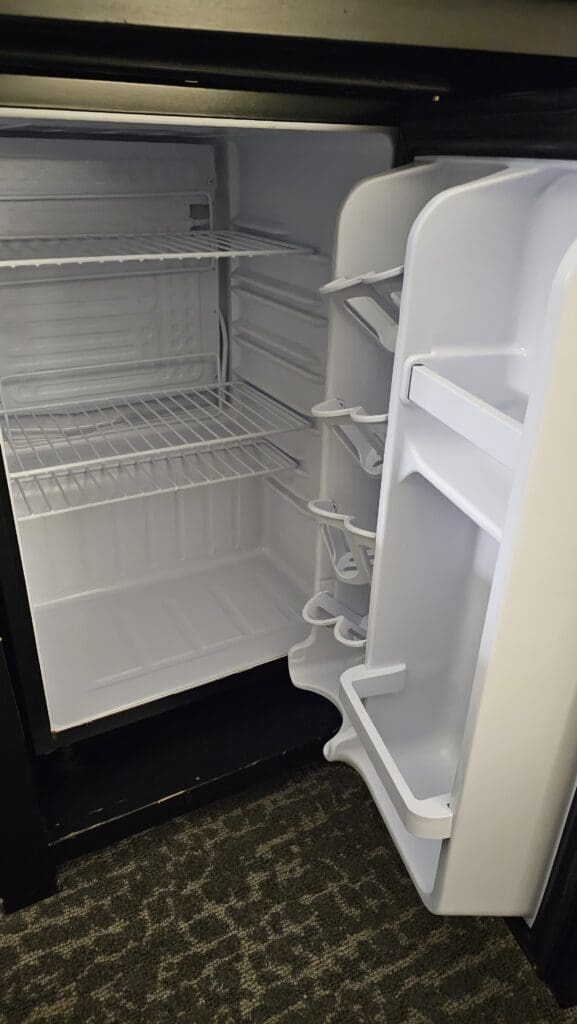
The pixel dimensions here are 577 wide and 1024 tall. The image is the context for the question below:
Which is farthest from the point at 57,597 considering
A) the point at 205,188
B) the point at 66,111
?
the point at 66,111

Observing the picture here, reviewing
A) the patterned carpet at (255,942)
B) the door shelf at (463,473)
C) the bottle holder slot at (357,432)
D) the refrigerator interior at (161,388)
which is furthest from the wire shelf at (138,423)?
the patterned carpet at (255,942)

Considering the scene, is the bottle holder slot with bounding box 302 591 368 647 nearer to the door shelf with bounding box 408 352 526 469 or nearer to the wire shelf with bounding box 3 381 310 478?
the wire shelf with bounding box 3 381 310 478

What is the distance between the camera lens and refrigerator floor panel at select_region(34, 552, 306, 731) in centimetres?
143

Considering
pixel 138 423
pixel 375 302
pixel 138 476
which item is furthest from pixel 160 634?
pixel 375 302

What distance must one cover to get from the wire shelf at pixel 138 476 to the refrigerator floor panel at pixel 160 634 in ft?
0.81

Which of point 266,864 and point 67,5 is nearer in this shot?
point 67,5

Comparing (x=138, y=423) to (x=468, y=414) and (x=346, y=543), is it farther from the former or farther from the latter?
(x=468, y=414)

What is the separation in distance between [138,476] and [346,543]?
601mm

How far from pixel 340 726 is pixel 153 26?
48.3 inches

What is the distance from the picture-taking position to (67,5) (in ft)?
2.23

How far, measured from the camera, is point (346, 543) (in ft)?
4.49

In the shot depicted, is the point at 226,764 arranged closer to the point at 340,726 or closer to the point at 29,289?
the point at 340,726

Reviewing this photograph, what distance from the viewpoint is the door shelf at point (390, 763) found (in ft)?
3.07

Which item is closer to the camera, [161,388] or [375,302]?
[375,302]
